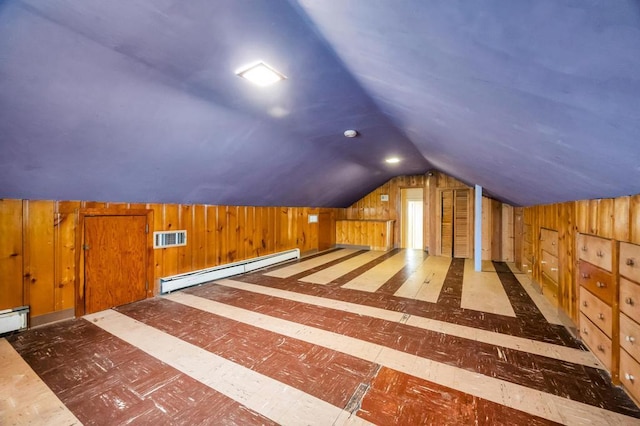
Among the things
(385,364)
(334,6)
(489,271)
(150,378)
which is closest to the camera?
(334,6)

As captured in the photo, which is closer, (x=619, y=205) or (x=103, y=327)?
(x=619, y=205)

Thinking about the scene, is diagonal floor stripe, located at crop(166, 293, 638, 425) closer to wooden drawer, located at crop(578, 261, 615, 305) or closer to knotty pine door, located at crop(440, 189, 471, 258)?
wooden drawer, located at crop(578, 261, 615, 305)

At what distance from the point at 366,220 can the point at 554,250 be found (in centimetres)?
507

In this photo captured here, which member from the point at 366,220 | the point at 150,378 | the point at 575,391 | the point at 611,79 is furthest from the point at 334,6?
the point at 366,220

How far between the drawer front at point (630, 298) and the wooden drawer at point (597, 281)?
91 mm

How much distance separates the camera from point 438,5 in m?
0.93

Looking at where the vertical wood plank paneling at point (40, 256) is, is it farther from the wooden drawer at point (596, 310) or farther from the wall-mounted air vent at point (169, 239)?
the wooden drawer at point (596, 310)

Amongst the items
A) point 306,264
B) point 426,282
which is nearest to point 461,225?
point 426,282

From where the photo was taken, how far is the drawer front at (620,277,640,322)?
1595 millimetres

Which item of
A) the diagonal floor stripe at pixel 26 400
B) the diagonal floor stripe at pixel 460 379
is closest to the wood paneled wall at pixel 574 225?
the diagonal floor stripe at pixel 460 379

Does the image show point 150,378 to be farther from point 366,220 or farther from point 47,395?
point 366,220

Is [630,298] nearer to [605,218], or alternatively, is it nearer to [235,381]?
[605,218]

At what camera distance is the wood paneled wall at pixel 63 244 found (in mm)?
2531

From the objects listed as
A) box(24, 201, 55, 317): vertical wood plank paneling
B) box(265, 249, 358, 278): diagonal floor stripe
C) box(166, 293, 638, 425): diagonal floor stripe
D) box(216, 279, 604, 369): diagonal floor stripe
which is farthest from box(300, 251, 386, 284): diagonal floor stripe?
box(24, 201, 55, 317): vertical wood plank paneling
